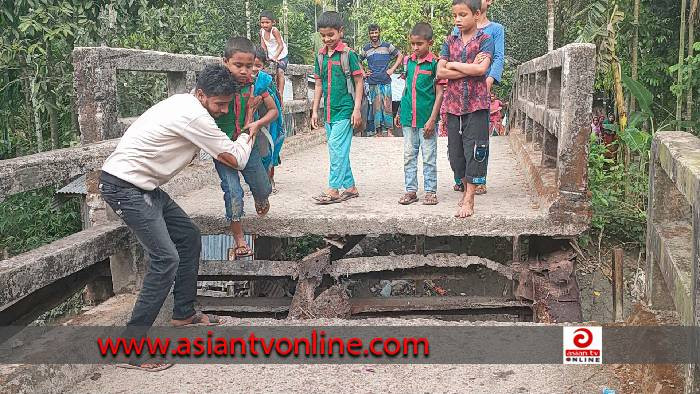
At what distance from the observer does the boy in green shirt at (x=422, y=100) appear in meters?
4.59

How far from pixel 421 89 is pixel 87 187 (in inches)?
89.5

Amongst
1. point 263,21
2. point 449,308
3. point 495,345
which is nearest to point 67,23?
point 263,21

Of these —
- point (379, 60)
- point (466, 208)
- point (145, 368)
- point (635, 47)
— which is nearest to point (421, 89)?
point (466, 208)

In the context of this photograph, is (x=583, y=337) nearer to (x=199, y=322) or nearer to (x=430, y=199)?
(x=430, y=199)

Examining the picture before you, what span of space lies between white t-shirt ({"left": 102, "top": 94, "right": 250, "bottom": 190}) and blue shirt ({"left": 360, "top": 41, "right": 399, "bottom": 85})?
7.63 m

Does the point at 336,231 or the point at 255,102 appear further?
the point at 336,231

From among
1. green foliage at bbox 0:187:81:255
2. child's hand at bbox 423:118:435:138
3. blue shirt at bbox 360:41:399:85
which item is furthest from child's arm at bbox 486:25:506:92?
green foliage at bbox 0:187:81:255

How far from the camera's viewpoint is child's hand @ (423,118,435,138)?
14.9 feet

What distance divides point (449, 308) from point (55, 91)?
22.1ft

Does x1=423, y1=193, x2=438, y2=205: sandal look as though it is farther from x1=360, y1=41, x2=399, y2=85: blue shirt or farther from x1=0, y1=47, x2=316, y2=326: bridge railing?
x1=360, y1=41, x2=399, y2=85: blue shirt

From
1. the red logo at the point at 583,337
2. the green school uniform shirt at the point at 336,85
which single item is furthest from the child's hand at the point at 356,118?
the red logo at the point at 583,337

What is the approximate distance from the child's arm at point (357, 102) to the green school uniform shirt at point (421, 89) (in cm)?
34

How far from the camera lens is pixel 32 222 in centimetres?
1125

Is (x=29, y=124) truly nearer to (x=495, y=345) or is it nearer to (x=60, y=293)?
(x=60, y=293)
